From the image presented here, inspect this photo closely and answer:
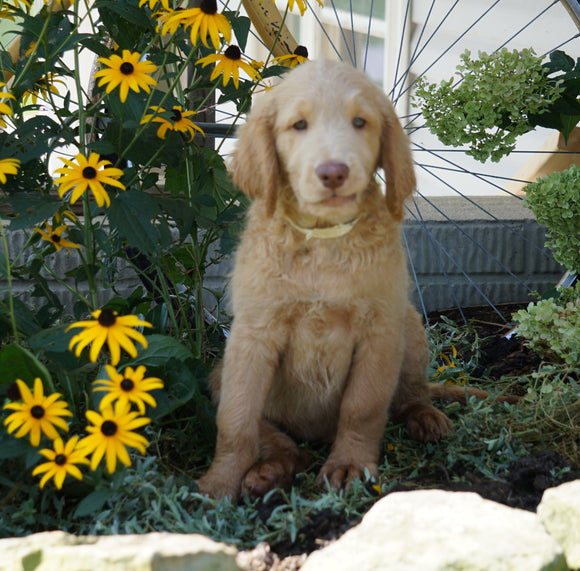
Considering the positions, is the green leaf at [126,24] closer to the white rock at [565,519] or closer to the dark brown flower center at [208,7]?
the dark brown flower center at [208,7]

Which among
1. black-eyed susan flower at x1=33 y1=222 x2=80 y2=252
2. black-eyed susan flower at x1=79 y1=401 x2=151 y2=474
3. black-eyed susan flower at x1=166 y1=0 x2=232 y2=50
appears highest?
black-eyed susan flower at x1=166 y1=0 x2=232 y2=50

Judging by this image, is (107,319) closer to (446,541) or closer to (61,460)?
(61,460)

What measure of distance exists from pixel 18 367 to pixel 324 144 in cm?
94

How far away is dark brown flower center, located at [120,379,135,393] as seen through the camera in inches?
64.7

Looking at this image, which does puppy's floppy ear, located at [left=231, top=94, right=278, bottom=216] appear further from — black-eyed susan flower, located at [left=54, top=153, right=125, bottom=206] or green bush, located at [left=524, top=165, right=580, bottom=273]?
green bush, located at [left=524, top=165, right=580, bottom=273]

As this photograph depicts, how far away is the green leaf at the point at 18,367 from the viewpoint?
1.75 m

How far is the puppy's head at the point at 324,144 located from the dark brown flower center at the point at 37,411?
82 centimetres

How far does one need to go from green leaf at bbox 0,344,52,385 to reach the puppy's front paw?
0.79 metres

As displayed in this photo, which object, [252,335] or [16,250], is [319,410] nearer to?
[252,335]

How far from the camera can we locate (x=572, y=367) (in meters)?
2.53

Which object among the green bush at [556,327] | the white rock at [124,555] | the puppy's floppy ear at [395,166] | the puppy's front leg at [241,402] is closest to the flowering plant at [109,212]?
the puppy's front leg at [241,402]

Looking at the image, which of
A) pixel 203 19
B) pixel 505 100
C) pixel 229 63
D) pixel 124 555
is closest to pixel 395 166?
pixel 229 63

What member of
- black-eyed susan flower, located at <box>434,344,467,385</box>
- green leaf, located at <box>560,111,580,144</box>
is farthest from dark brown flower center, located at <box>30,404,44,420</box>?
green leaf, located at <box>560,111,580,144</box>

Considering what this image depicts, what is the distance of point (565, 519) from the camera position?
56.4 inches
